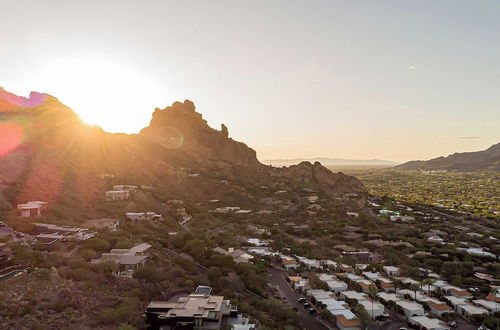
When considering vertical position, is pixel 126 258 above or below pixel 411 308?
above

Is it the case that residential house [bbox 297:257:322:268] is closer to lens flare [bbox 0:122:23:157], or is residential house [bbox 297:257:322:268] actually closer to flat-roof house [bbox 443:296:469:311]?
flat-roof house [bbox 443:296:469:311]

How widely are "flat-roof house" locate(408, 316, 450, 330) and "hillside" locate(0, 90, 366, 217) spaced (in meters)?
33.1

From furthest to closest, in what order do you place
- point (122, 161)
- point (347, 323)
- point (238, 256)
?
point (122, 161) < point (238, 256) < point (347, 323)

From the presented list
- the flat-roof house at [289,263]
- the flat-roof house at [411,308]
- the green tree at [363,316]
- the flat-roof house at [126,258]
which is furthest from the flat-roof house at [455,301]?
the flat-roof house at [126,258]

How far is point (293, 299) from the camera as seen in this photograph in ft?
95.0

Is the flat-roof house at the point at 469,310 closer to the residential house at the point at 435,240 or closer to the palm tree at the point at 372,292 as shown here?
the palm tree at the point at 372,292

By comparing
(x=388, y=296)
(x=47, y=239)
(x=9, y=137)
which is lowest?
(x=388, y=296)

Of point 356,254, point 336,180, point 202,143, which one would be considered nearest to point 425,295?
point 356,254

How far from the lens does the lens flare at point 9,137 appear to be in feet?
158

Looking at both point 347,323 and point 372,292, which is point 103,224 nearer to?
point 347,323

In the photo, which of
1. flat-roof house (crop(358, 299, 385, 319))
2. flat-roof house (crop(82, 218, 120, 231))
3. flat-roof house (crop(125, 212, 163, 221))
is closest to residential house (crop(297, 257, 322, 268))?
flat-roof house (crop(358, 299, 385, 319))

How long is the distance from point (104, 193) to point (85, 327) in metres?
35.7

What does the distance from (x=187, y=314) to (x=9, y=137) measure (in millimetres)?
48348

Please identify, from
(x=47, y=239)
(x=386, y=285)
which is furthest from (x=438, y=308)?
(x=47, y=239)
